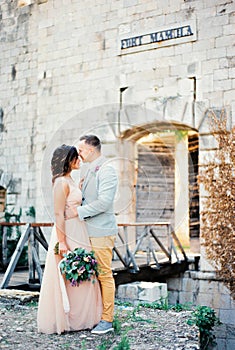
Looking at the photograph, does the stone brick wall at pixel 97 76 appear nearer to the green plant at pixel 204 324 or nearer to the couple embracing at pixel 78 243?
the green plant at pixel 204 324

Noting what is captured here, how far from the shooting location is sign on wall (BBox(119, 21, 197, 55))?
715 centimetres

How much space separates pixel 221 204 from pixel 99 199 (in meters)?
3.95

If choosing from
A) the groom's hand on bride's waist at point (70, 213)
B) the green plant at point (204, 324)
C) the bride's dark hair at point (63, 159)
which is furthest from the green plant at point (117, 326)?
the green plant at point (204, 324)

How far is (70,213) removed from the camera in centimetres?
330

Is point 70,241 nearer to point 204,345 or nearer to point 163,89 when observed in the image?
point 204,345

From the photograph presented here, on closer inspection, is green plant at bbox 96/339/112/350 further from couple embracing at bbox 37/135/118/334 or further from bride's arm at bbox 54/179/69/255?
bride's arm at bbox 54/179/69/255

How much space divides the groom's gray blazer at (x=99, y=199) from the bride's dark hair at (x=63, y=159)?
0.15 meters

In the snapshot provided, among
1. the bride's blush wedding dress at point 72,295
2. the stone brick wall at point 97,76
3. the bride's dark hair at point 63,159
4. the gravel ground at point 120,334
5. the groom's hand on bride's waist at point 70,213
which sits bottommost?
the gravel ground at point 120,334

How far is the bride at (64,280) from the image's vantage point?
10.7 feet

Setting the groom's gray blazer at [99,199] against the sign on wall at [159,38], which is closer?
the groom's gray blazer at [99,199]

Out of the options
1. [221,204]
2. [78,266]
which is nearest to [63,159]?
[78,266]

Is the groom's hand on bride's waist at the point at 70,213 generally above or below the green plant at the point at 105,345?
above

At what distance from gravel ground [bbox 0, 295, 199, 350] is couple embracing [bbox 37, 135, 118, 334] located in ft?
0.35

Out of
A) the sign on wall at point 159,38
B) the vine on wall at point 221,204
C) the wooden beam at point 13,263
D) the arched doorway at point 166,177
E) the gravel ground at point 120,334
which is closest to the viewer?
the gravel ground at point 120,334
